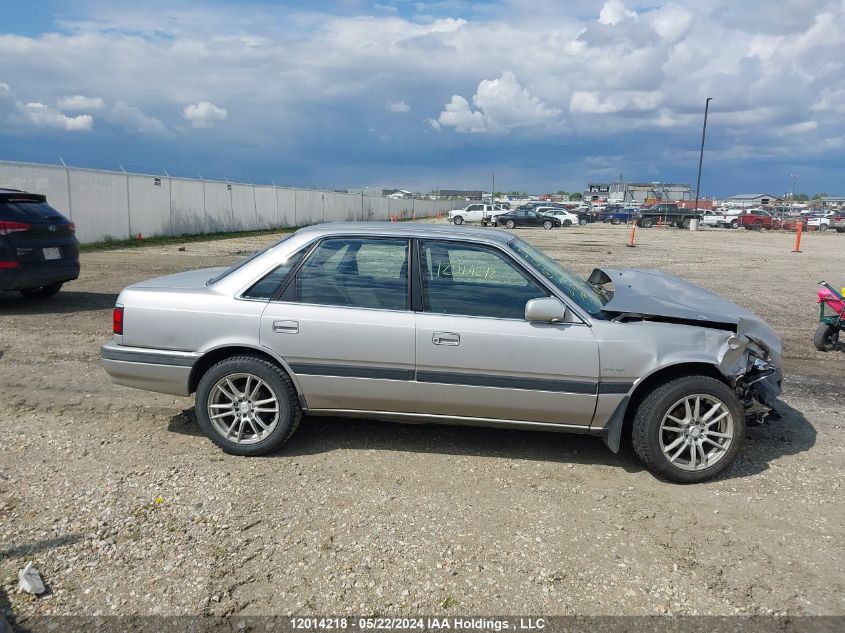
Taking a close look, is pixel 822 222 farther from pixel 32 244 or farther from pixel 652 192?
pixel 32 244

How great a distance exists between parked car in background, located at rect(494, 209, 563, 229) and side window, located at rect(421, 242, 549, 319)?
3940cm

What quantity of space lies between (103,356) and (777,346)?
4799 millimetres

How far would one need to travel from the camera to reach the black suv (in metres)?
8.55

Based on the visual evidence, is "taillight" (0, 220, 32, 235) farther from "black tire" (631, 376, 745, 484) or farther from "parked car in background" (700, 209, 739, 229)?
"parked car in background" (700, 209, 739, 229)

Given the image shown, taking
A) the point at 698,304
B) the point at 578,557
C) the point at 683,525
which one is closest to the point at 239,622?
the point at 578,557

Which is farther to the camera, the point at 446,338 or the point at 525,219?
the point at 525,219

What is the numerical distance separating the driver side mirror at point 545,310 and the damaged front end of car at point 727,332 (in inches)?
14.8

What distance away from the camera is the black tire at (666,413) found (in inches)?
161

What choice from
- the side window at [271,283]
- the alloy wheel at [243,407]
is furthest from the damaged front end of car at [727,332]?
the alloy wheel at [243,407]

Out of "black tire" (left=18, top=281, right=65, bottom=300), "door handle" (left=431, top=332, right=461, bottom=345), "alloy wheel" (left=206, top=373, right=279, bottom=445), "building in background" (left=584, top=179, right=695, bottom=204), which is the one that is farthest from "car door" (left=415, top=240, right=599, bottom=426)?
"building in background" (left=584, top=179, right=695, bottom=204)

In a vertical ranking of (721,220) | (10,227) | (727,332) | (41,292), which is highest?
(721,220)

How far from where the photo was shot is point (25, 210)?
29.0 ft

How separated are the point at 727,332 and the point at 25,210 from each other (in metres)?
8.86

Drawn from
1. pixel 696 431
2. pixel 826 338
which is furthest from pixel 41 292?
pixel 826 338
